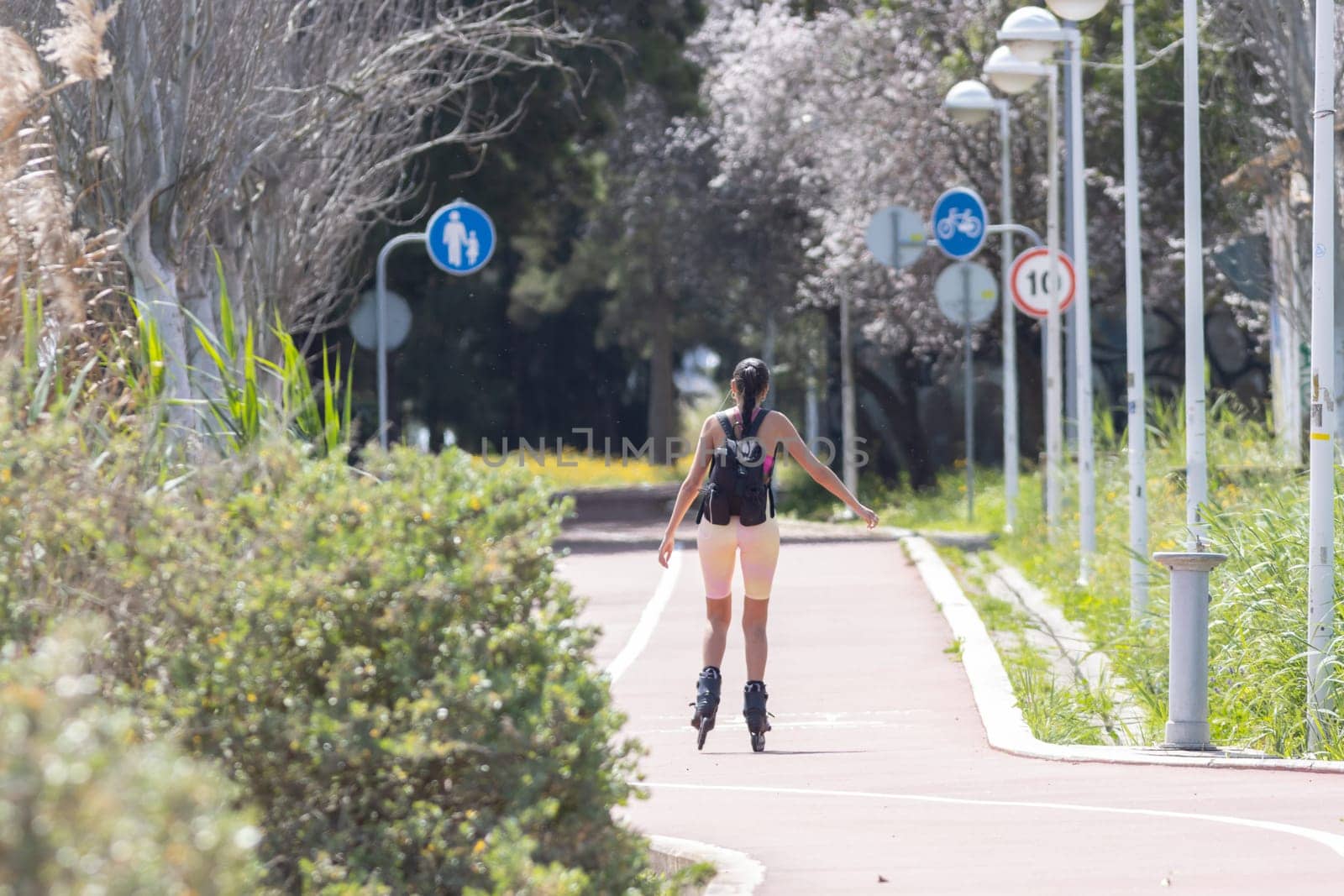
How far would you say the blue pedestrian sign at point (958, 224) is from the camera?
24938mm

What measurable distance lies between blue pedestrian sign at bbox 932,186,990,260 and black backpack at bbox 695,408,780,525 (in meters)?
15.7

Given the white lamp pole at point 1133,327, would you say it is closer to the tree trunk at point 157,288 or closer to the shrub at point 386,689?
the tree trunk at point 157,288

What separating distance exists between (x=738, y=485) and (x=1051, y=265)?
11.8 meters

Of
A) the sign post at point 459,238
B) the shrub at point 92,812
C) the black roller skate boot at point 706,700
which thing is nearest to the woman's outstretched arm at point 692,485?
the black roller skate boot at point 706,700

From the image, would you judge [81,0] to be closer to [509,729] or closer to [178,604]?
[178,604]

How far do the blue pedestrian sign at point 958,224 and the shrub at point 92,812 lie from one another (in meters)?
22.4

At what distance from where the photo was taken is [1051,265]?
68.0ft

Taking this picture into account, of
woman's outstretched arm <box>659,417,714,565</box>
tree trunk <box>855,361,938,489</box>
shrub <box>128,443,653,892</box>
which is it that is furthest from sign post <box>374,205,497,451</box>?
tree trunk <box>855,361,938,489</box>

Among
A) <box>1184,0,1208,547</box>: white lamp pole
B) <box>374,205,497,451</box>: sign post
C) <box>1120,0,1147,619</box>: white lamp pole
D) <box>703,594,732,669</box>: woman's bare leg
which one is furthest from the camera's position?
<box>374,205,497,451</box>: sign post

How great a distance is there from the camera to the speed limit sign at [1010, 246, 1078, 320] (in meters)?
21.3

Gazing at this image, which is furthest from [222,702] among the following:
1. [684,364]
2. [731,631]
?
[684,364]

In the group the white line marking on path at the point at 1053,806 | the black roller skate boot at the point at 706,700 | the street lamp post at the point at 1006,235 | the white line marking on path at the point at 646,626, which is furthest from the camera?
the street lamp post at the point at 1006,235

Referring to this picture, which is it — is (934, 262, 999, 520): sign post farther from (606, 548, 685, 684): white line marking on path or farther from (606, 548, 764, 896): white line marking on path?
(606, 548, 764, 896): white line marking on path

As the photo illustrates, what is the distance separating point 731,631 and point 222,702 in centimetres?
1105
